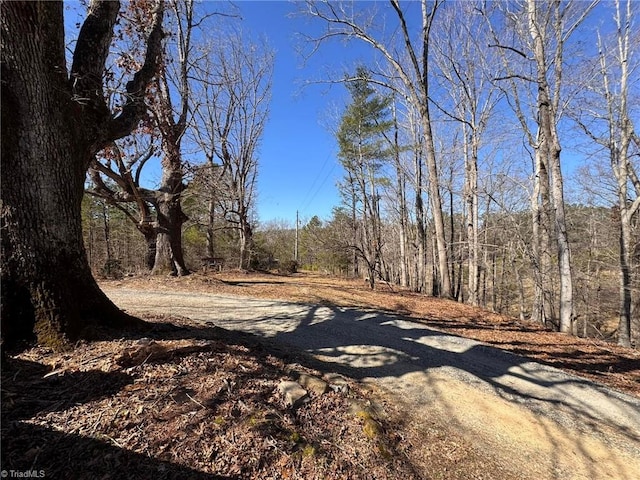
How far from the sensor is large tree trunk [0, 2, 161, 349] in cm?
266

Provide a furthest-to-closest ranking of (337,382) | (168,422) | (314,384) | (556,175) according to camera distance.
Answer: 1. (556,175)
2. (337,382)
3. (314,384)
4. (168,422)

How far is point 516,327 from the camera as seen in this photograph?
22.8ft

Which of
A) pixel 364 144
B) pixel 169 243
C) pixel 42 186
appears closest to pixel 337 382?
pixel 42 186

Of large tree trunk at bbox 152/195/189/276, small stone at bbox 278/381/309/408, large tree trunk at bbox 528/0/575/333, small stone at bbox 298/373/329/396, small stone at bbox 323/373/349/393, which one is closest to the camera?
small stone at bbox 278/381/309/408

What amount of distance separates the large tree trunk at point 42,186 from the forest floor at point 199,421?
1.34 feet

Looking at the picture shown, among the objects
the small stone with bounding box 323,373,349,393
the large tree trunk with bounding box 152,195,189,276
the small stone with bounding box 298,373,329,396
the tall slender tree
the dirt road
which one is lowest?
the dirt road

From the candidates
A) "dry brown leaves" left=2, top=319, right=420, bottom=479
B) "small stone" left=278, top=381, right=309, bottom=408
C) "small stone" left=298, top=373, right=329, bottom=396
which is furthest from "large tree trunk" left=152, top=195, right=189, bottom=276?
"small stone" left=278, top=381, right=309, bottom=408

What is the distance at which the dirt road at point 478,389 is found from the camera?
2.68 m

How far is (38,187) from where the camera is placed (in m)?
2.78

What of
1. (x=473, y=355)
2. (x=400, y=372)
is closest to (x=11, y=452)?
(x=400, y=372)

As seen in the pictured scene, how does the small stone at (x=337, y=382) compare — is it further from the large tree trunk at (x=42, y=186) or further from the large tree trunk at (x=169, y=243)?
the large tree trunk at (x=169, y=243)

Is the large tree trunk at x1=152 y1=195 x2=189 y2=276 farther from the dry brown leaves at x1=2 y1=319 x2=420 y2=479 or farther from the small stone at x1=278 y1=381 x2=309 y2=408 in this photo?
the small stone at x1=278 y1=381 x2=309 y2=408

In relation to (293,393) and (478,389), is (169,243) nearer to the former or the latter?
(293,393)

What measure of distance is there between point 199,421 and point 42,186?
8.54 feet
